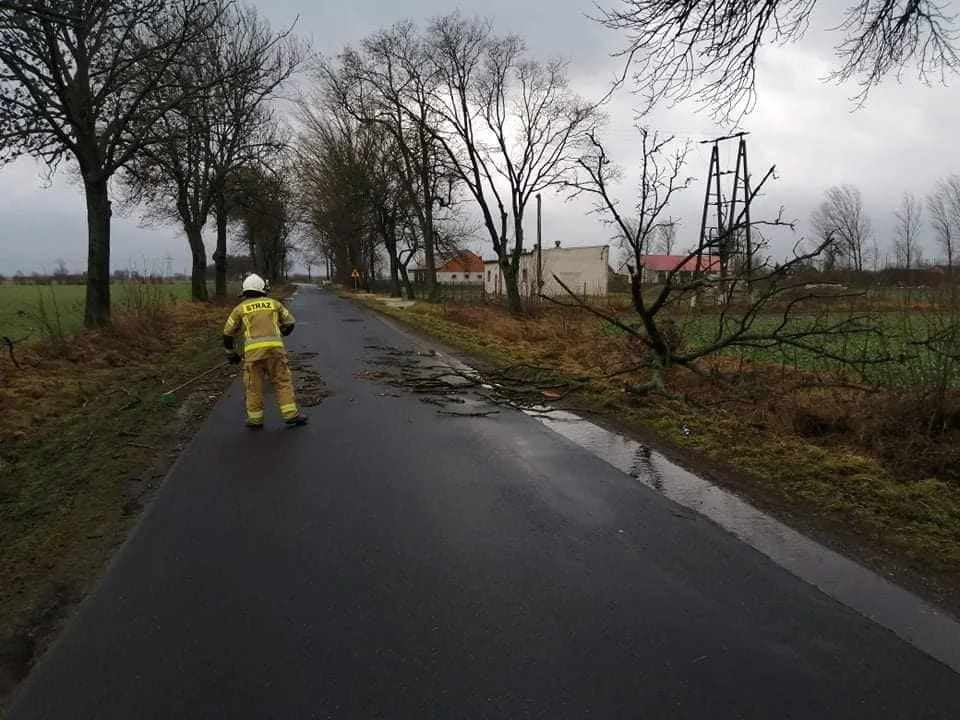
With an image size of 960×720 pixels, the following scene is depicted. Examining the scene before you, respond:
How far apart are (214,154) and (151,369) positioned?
68.5ft

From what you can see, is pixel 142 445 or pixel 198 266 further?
pixel 198 266

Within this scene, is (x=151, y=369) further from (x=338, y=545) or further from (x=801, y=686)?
(x=801, y=686)

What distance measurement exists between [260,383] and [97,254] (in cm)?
1197

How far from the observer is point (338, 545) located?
15.4 feet

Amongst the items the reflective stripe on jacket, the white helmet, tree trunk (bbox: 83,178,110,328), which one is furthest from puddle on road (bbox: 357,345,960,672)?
tree trunk (bbox: 83,178,110,328)

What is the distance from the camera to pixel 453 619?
12.1 feet

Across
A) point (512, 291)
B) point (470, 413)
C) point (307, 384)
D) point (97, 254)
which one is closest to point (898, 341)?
point (470, 413)

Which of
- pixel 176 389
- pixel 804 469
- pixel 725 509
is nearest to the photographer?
pixel 725 509

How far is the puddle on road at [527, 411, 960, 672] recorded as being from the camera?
365 cm

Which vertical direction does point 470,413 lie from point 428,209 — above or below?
below

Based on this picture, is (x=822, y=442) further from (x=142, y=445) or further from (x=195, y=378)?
(x=195, y=378)

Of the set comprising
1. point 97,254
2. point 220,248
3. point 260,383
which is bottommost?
point 260,383

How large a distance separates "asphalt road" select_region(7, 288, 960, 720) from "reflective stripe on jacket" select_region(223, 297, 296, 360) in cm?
237

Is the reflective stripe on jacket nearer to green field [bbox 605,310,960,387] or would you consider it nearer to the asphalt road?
the asphalt road
